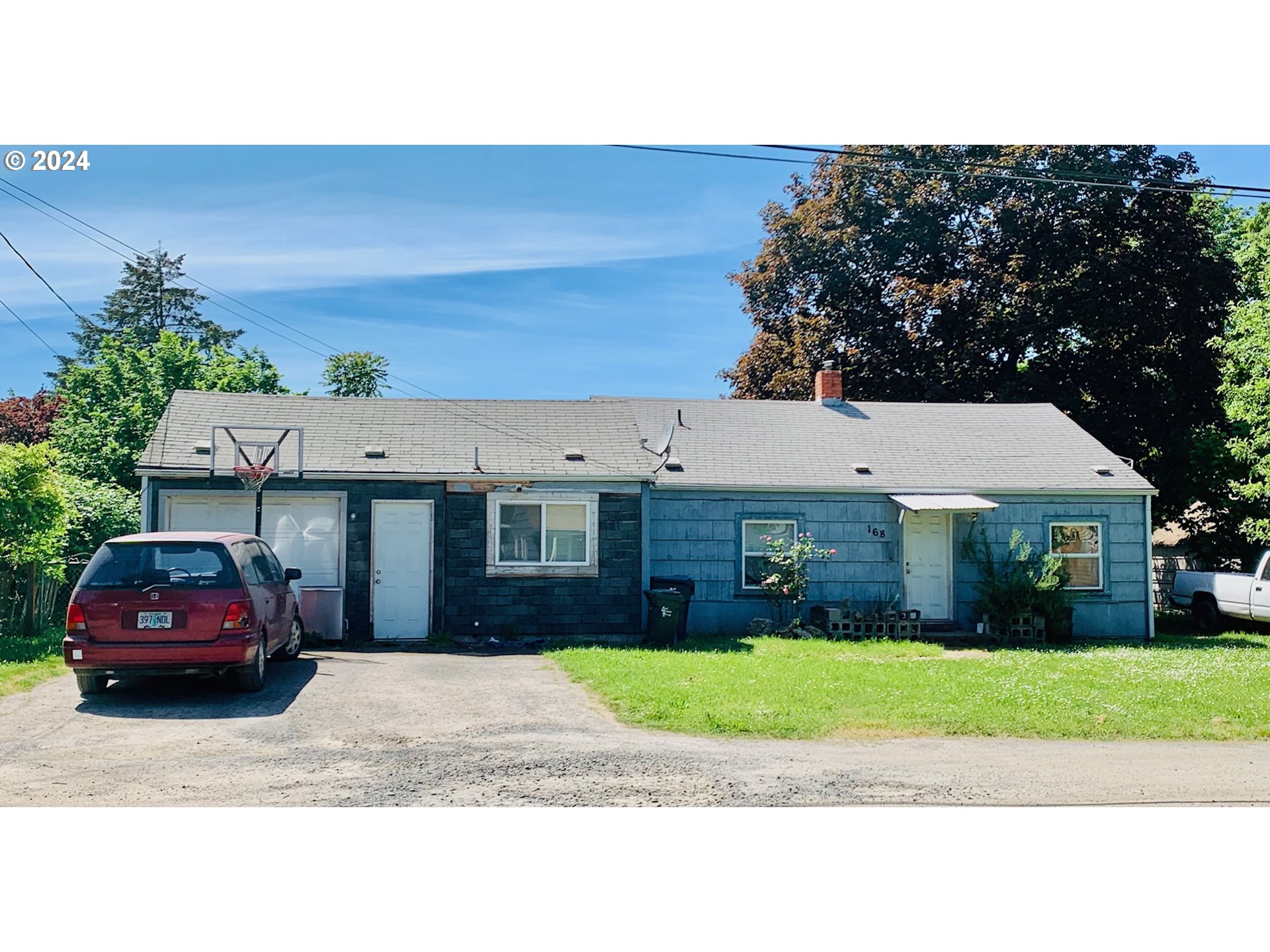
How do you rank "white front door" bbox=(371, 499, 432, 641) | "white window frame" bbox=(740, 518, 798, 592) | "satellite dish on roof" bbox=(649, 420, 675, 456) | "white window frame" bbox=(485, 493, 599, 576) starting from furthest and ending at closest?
"satellite dish on roof" bbox=(649, 420, 675, 456) → "white window frame" bbox=(740, 518, 798, 592) → "white window frame" bbox=(485, 493, 599, 576) → "white front door" bbox=(371, 499, 432, 641)

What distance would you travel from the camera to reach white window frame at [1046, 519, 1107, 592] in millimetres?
19609

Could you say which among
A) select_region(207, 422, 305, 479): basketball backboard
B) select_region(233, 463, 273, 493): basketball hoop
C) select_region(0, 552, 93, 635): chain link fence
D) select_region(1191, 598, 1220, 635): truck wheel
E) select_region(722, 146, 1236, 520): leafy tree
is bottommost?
select_region(1191, 598, 1220, 635): truck wheel

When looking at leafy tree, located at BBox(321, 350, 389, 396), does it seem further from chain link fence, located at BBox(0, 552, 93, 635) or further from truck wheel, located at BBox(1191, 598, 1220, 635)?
truck wheel, located at BBox(1191, 598, 1220, 635)

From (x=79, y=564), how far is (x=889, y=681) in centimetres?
1269

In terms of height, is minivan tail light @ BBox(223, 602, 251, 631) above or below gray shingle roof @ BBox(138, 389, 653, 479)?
below

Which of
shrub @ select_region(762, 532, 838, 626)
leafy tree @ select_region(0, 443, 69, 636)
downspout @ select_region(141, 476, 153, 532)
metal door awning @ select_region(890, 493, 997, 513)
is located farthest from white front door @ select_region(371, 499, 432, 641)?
metal door awning @ select_region(890, 493, 997, 513)

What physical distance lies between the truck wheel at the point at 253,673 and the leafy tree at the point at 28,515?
17.9 feet

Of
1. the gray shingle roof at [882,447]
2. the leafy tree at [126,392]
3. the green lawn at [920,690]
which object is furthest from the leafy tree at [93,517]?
the gray shingle roof at [882,447]

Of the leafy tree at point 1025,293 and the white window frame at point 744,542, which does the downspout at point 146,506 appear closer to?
the white window frame at point 744,542

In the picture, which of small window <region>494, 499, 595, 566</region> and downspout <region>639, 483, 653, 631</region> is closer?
small window <region>494, 499, 595, 566</region>

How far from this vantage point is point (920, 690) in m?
12.0

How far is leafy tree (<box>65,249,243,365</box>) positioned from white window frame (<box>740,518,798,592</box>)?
21012mm

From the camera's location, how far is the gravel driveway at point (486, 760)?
7.43m

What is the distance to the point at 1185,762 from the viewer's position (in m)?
8.92
